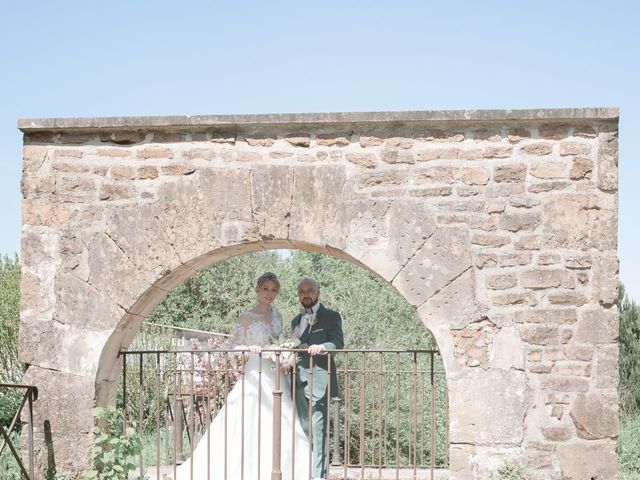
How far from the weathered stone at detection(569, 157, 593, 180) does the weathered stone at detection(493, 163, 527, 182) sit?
0.99 feet

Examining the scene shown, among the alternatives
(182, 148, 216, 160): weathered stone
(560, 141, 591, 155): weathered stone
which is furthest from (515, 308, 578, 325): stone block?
(182, 148, 216, 160): weathered stone

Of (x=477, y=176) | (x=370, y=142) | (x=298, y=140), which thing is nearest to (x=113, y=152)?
(x=298, y=140)

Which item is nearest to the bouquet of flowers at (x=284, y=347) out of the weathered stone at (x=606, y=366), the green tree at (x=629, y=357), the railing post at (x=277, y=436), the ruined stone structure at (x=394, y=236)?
the railing post at (x=277, y=436)

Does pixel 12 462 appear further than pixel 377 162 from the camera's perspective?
Yes

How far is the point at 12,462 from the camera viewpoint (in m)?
6.13

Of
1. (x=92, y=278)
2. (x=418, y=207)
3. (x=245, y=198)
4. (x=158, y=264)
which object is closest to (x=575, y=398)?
(x=418, y=207)

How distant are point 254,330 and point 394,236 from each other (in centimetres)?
176

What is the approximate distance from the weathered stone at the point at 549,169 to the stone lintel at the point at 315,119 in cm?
27

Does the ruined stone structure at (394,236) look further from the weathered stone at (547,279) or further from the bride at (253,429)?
the bride at (253,429)

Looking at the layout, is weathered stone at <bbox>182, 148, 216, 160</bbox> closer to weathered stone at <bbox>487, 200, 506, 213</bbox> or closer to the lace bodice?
the lace bodice

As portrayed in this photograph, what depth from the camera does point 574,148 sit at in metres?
5.44

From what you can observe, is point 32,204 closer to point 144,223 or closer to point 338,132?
point 144,223

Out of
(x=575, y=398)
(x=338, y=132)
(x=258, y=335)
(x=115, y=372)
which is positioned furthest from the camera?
(x=258, y=335)

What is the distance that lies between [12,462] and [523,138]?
425 centimetres
